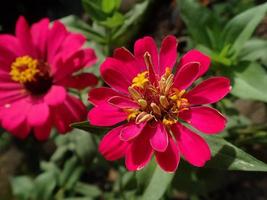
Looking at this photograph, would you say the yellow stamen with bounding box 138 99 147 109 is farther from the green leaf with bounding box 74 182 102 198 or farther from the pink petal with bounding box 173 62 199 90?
the green leaf with bounding box 74 182 102 198

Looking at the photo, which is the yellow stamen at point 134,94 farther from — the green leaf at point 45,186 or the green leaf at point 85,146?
the green leaf at point 45,186

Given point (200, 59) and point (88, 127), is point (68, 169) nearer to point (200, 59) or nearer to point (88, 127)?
point (88, 127)

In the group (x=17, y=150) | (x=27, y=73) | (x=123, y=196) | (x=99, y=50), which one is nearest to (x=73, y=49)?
(x=27, y=73)

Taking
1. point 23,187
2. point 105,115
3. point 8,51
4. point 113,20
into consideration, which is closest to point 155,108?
point 105,115

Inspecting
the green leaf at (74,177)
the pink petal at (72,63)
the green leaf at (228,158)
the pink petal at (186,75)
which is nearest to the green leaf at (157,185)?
the green leaf at (228,158)

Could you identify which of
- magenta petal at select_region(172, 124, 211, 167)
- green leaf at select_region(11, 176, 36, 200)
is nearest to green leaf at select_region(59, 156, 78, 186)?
green leaf at select_region(11, 176, 36, 200)

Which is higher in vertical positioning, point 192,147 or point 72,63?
point 72,63
